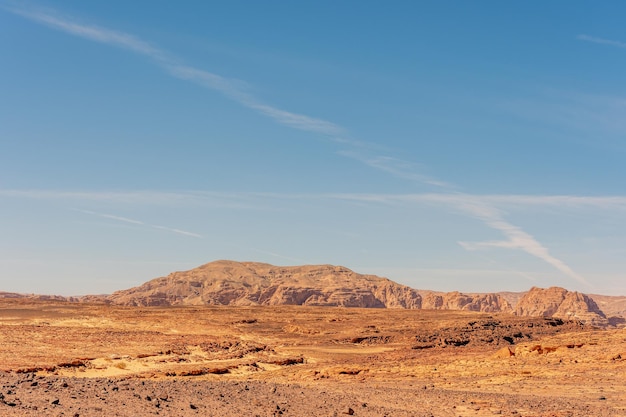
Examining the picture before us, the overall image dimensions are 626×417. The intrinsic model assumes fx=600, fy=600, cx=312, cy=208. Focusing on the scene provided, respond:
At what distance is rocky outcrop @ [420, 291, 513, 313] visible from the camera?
144 meters

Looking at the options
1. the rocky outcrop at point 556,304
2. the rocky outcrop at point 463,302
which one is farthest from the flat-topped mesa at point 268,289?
the rocky outcrop at point 556,304

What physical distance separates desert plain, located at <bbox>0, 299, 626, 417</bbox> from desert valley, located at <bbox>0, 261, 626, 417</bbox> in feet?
0.21

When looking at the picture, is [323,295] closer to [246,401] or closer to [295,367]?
[295,367]

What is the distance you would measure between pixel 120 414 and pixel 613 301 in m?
214

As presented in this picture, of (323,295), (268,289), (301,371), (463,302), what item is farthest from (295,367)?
(463,302)

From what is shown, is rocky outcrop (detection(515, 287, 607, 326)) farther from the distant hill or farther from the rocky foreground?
the rocky foreground

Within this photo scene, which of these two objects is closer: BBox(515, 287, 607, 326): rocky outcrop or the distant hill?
BBox(515, 287, 607, 326): rocky outcrop

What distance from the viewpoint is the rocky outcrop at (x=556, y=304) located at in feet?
407

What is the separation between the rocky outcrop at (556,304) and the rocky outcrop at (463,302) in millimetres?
12243

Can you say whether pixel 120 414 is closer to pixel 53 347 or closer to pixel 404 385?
pixel 404 385

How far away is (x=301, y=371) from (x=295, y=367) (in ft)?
8.32

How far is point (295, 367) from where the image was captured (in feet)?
99.8

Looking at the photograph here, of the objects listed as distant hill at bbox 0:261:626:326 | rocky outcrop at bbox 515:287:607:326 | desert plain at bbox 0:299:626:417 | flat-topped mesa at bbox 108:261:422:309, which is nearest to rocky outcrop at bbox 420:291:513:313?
distant hill at bbox 0:261:626:326

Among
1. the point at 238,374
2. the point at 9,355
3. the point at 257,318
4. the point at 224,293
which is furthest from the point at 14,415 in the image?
the point at 224,293
